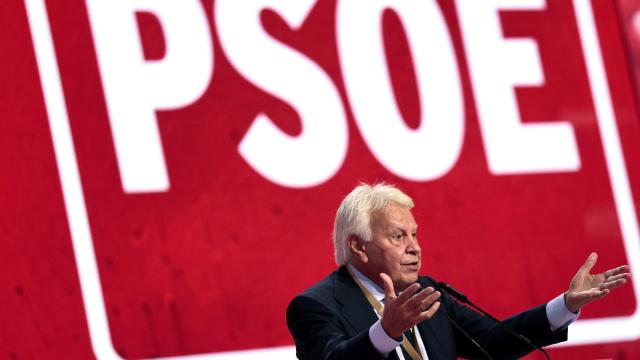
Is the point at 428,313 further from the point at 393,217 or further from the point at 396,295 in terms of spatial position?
the point at 393,217

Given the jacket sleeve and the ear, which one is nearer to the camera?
the jacket sleeve

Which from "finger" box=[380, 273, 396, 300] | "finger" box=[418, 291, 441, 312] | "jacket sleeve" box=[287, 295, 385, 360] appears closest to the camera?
"finger" box=[418, 291, 441, 312]

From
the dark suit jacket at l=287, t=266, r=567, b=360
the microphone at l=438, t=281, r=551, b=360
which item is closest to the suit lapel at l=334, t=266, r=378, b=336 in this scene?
the dark suit jacket at l=287, t=266, r=567, b=360

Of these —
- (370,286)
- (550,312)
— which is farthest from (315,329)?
(550,312)

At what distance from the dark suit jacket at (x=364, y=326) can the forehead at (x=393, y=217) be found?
0.17m

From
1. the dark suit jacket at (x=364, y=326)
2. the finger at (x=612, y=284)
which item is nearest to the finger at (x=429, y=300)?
the dark suit jacket at (x=364, y=326)

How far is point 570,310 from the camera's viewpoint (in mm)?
3223

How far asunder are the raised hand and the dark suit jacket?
0.31 feet

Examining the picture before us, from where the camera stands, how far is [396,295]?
3.09 m

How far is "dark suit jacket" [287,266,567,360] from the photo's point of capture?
10.1ft

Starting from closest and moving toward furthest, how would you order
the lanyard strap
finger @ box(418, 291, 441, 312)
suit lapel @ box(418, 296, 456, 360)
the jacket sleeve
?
finger @ box(418, 291, 441, 312)
the jacket sleeve
the lanyard strap
suit lapel @ box(418, 296, 456, 360)

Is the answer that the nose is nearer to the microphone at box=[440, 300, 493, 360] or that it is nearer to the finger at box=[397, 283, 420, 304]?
the microphone at box=[440, 300, 493, 360]

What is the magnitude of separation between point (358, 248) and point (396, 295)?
0.85 feet

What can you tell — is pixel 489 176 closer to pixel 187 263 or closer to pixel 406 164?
pixel 406 164
